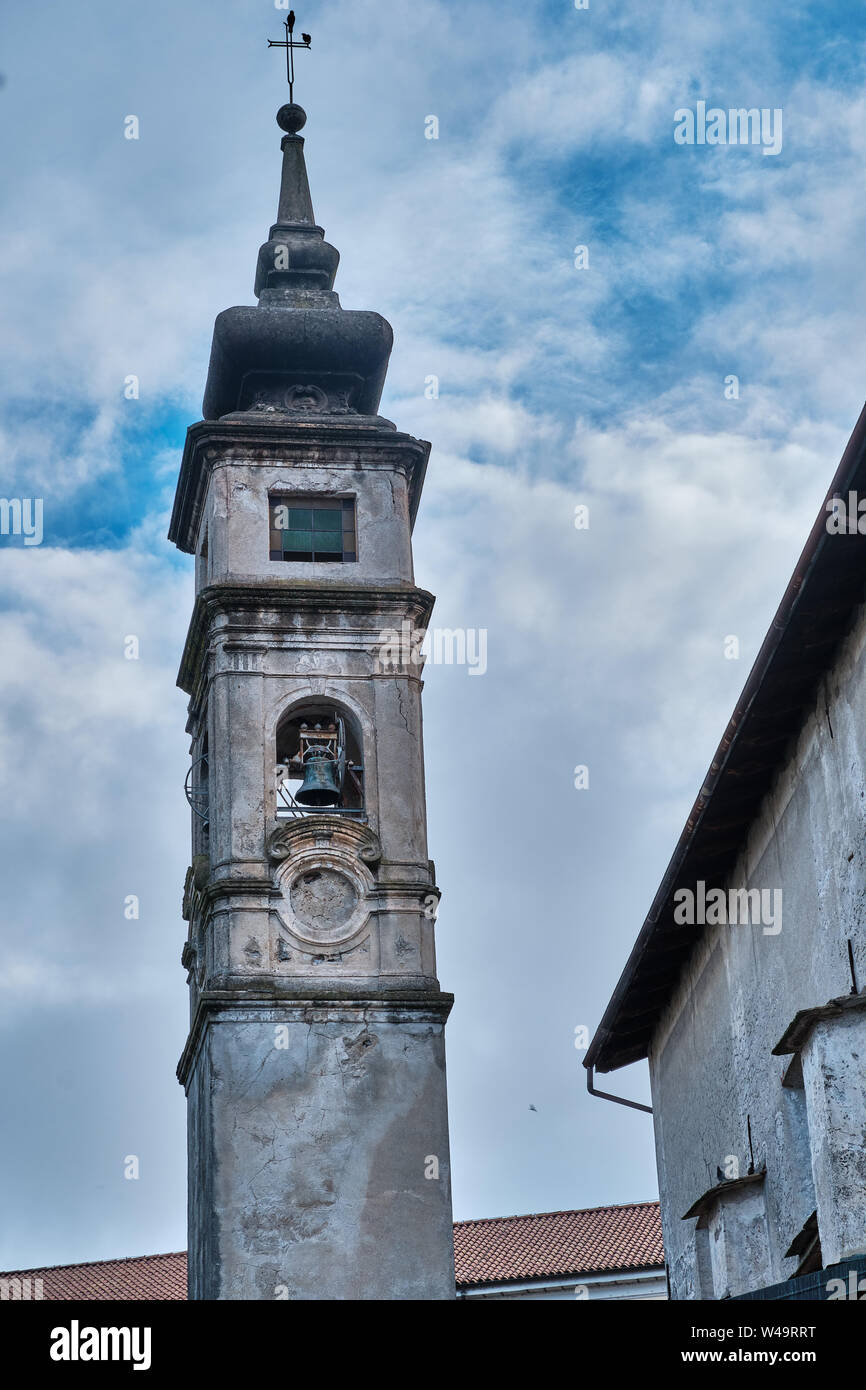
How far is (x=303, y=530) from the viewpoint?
76.9 ft

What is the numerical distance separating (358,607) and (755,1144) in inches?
358

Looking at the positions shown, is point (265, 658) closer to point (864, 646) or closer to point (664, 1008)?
point (664, 1008)

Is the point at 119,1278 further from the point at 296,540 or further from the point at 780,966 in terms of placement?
the point at 780,966

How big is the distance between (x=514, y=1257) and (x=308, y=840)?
18480 millimetres

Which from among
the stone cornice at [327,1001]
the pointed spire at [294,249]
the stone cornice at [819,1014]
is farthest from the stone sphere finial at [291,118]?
the stone cornice at [819,1014]

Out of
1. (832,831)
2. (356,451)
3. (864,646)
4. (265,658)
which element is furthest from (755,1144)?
(356,451)

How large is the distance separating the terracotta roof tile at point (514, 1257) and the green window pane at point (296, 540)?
17.8 meters

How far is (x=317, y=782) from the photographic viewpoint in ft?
71.9

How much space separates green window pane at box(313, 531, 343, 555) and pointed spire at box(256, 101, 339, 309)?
3411 millimetres

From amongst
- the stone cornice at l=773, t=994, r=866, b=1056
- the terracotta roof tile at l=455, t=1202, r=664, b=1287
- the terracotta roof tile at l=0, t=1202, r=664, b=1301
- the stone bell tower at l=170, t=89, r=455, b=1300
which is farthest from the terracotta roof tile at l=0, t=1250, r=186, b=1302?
the stone cornice at l=773, t=994, r=866, b=1056

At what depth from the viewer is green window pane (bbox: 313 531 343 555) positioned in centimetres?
2333

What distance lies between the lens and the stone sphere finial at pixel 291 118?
27688 mm

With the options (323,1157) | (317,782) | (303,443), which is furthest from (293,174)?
(323,1157)
